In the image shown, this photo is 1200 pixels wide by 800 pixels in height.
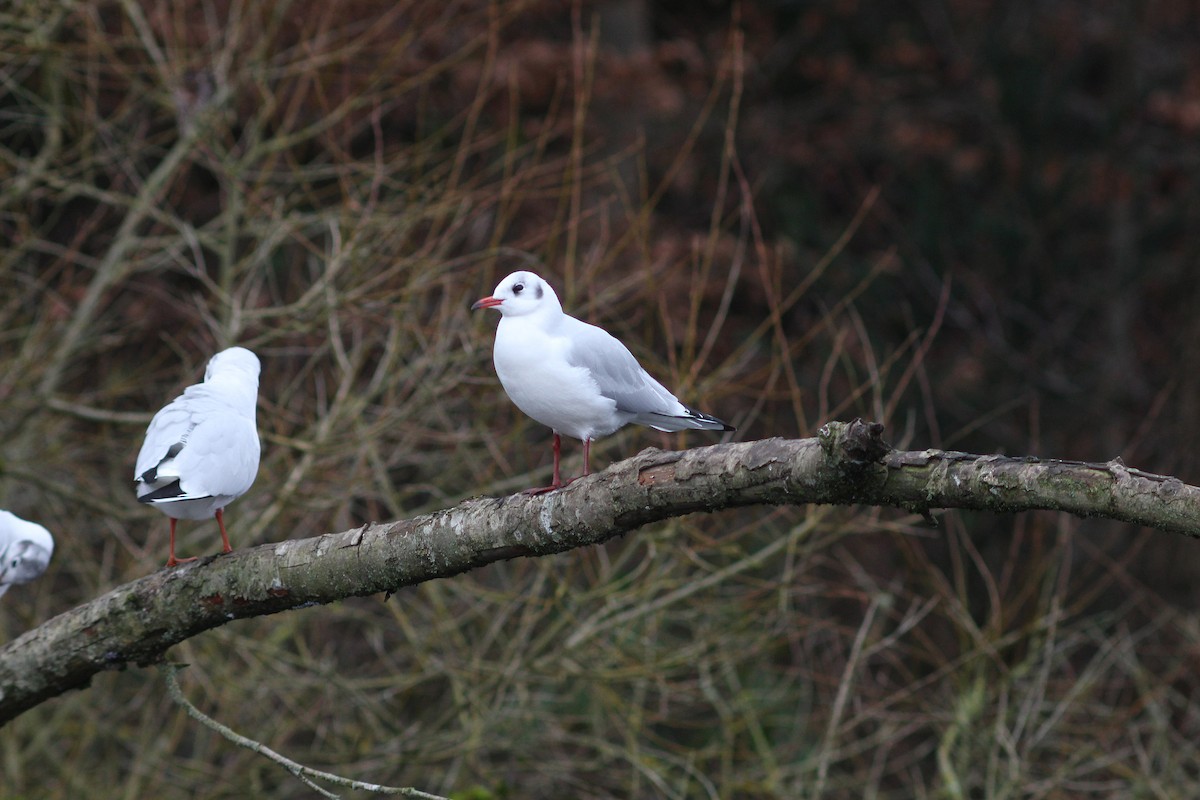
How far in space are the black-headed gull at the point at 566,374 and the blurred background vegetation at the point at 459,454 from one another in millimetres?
1296

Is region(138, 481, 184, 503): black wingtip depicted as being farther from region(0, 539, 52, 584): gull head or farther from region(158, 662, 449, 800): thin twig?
region(0, 539, 52, 584): gull head

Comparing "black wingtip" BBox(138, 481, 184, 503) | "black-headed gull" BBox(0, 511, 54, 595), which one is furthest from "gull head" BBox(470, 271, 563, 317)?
"black-headed gull" BBox(0, 511, 54, 595)

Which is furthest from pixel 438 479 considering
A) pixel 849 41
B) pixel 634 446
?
pixel 849 41

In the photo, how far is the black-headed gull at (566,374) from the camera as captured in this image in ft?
12.8

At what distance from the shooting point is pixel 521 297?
13.5ft

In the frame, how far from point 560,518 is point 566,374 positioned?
2.47 ft

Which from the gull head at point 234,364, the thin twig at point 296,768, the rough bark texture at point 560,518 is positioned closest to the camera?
the rough bark texture at point 560,518

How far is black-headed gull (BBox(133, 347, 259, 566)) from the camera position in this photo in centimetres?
382

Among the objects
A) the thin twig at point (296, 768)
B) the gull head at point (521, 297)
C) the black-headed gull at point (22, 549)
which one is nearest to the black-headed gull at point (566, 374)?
the gull head at point (521, 297)

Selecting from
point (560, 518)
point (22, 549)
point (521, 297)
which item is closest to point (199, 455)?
point (521, 297)

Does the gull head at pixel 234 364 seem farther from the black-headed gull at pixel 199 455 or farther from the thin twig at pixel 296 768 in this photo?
the thin twig at pixel 296 768

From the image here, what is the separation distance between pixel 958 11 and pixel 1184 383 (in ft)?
18.3

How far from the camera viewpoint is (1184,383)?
12.1 meters

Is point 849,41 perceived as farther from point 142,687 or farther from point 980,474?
point 980,474
